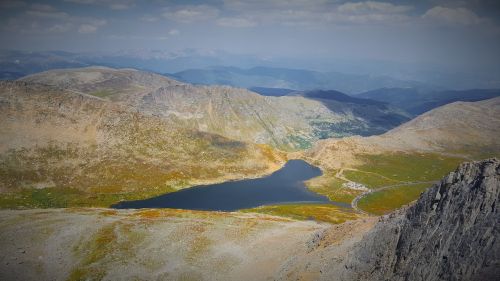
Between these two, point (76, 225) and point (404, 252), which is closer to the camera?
point (404, 252)

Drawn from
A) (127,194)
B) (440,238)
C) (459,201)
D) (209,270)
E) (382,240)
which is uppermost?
(459,201)

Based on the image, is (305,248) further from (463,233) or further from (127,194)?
(127,194)

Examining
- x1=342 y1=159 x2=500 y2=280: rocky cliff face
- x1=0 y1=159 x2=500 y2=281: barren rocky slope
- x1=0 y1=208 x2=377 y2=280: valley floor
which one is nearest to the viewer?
x1=342 y1=159 x2=500 y2=280: rocky cliff face

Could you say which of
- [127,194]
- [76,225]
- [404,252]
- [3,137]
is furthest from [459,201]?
[3,137]

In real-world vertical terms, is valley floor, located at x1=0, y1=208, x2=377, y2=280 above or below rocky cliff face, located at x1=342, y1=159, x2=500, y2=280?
below

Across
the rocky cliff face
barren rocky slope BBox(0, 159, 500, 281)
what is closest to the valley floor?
barren rocky slope BBox(0, 159, 500, 281)

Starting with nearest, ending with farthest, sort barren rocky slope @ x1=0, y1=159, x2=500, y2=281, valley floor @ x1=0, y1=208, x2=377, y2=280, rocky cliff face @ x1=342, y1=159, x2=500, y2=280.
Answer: rocky cliff face @ x1=342, y1=159, x2=500, y2=280
barren rocky slope @ x1=0, y1=159, x2=500, y2=281
valley floor @ x1=0, y1=208, x2=377, y2=280

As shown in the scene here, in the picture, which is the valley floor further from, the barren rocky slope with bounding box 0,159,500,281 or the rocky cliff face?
the rocky cliff face
